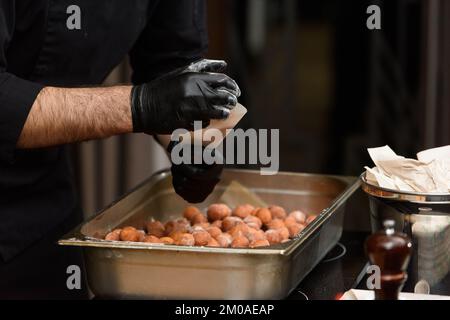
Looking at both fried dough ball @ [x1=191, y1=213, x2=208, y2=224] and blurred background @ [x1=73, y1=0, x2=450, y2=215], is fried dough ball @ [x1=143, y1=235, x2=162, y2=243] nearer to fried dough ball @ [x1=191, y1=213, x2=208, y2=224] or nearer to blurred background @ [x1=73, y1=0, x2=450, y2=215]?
fried dough ball @ [x1=191, y1=213, x2=208, y2=224]

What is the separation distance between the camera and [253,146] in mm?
1999

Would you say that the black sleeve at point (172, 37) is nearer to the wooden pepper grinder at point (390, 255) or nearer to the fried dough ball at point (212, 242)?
the fried dough ball at point (212, 242)

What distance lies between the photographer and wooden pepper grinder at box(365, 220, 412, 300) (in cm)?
107

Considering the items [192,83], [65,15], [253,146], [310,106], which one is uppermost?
[65,15]

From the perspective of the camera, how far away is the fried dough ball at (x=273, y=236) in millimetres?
1626

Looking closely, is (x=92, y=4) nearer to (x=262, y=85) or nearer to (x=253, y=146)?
(x=253, y=146)

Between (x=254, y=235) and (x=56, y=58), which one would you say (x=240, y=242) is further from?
(x=56, y=58)

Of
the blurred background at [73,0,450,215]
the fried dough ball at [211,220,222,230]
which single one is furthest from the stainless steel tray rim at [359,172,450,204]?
the blurred background at [73,0,450,215]

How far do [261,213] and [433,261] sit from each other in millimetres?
458

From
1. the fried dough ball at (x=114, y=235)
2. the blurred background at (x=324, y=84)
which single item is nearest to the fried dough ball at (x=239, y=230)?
the fried dough ball at (x=114, y=235)

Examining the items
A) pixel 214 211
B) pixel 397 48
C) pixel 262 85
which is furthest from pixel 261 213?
pixel 262 85

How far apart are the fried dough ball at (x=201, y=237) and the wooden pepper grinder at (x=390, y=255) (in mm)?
505

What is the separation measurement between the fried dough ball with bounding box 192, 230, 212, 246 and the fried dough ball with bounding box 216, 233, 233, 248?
0.8 inches
